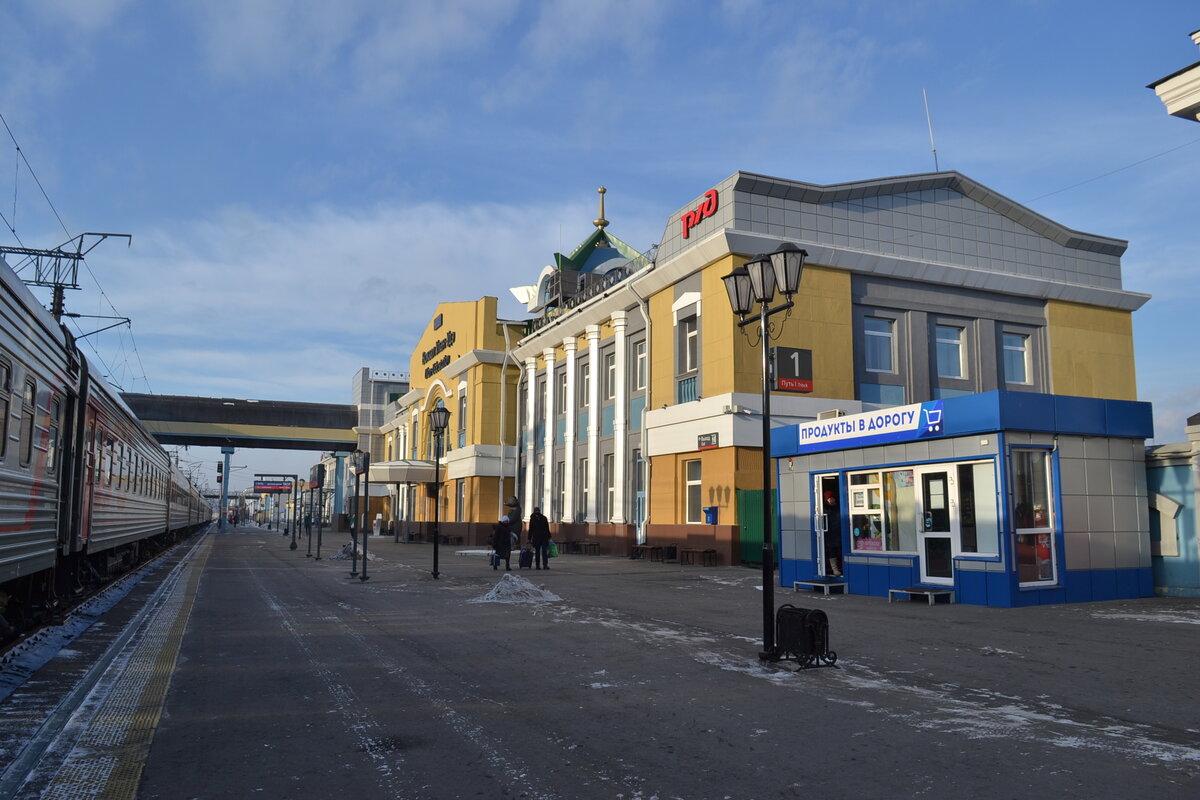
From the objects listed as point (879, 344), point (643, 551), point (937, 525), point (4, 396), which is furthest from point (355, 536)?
point (4, 396)

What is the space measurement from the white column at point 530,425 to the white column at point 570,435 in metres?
3.56

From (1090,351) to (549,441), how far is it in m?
20.4

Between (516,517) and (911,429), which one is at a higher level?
(911,429)

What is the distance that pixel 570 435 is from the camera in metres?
34.8

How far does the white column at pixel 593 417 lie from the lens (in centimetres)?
3238

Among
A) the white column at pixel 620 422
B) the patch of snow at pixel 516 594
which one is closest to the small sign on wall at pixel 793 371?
the white column at pixel 620 422

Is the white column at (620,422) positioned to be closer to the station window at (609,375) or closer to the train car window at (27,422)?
the station window at (609,375)

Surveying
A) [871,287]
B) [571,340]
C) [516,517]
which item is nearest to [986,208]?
[871,287]

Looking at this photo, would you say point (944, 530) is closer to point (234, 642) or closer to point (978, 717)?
point (978, 717)

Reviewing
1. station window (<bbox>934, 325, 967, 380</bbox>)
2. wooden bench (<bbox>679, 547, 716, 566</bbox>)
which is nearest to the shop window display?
wooden bench (<bbox>679, 547, 716, 566</bbox>)

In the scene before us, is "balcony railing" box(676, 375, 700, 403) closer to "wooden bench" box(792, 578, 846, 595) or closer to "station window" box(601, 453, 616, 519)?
"station window" box(601, 453, 616, 519)

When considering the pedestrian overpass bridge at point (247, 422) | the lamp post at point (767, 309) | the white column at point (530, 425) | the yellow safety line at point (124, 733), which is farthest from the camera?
the pedestrian overpass bridge at point (247, 422)

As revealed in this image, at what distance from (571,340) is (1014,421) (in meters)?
23.6

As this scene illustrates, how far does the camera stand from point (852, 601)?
1412 cm
